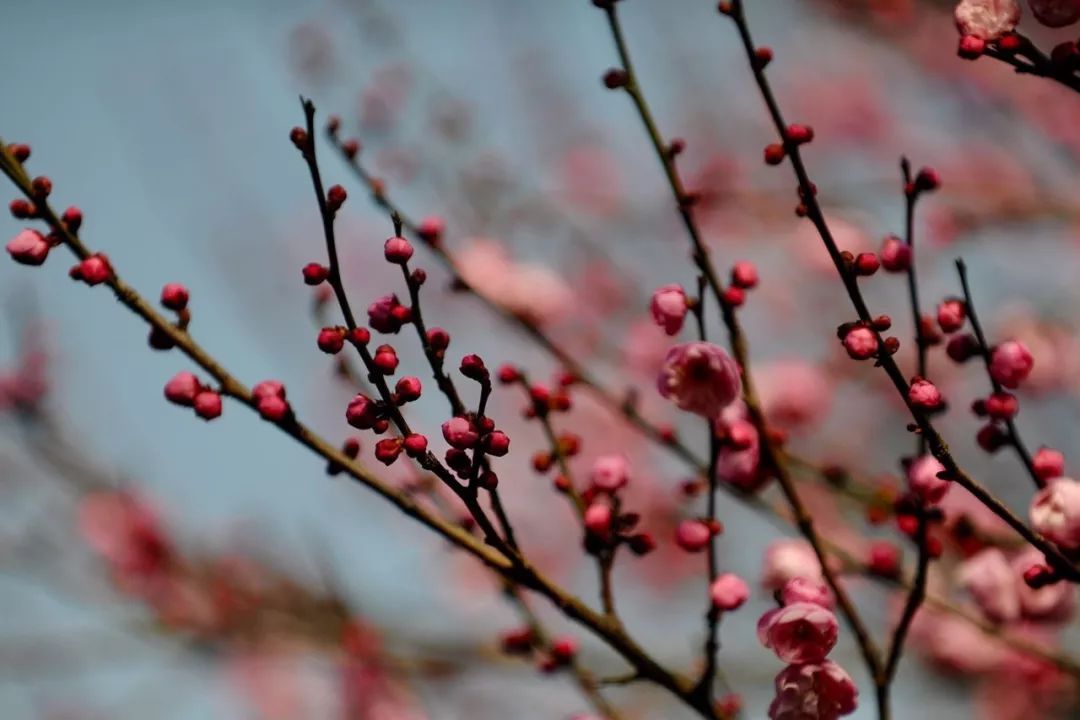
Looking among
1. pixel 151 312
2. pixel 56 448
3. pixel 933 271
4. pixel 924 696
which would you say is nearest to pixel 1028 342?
pixel 933 271

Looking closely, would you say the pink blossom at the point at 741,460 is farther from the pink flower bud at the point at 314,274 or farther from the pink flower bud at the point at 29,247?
the pink flower bud at the point at 29,247

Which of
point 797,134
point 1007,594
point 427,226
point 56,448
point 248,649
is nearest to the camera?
point 797,134

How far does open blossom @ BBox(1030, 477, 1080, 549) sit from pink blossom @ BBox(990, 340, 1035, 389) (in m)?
0.16

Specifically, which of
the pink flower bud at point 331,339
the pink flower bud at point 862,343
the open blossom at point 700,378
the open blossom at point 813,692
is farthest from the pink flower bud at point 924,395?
the pink flower bud at point 331,339

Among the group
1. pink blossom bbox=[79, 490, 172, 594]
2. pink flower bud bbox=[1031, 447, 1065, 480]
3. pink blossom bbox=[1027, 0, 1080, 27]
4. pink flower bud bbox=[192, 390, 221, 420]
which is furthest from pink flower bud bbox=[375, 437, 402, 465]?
pink blossom bbox=[79, 490, 172, 594]

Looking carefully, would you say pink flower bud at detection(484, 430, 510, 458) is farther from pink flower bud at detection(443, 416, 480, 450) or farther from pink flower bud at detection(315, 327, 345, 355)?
pink flower bud at detection(315, 327, 345, 355)

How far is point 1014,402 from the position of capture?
1542 millimetres

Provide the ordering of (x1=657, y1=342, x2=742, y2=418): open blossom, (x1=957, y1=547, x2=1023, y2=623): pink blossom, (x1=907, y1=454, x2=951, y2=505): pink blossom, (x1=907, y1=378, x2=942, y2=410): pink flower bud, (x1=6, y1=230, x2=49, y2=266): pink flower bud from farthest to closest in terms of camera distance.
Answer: (x1=957, y1=547, x2=1023, y2=623): pink blossom < (x1=907, y1=454, x2=951, y2=505): pink blossom < (x1=657, y1=342, x2=742, y2=418): open blossom < (x1=6, y1=230, x2=49, y2=266): pink flower bud < (x1=907, y1=378, x2=942, y2=410): pink flower bud

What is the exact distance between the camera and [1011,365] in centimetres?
157

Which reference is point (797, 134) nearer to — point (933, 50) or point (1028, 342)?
point (1028, 342)

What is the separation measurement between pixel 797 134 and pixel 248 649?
318 cm

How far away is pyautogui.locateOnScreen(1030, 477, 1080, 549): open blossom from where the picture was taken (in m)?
1.49

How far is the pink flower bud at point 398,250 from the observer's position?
142 cm

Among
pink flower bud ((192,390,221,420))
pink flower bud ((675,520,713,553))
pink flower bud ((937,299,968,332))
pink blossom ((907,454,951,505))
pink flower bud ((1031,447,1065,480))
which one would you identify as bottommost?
pink flower bud ((192,390,221,420))
